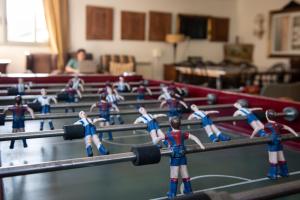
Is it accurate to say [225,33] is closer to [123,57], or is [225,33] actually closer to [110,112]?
[123,57]

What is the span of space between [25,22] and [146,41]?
2.93 metres

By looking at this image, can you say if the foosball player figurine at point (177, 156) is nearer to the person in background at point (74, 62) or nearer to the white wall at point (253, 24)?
the person in background at point (74, 62)

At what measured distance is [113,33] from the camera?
8.39 metres

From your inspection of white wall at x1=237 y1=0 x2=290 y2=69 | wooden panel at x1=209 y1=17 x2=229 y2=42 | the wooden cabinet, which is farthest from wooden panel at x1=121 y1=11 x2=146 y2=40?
white wall at x1=237 y1=0 x2=290 y2=69

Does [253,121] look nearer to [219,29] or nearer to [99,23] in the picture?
[99,23]

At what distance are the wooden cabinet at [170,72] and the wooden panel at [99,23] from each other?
166cm

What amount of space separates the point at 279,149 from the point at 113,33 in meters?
7.32

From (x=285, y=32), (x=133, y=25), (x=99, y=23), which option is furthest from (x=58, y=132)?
(x=285, y=32)

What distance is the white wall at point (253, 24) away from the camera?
9.20 metres

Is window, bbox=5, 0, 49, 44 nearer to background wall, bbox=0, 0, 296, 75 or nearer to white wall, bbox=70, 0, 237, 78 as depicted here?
background wall, bbox=0, 0, 296, 75

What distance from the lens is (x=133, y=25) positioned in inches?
338

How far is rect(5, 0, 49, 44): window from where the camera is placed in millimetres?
7332

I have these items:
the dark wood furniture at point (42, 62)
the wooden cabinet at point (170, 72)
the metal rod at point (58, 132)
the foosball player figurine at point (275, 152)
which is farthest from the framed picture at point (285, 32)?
the foosball player figurine at point (275, 152)

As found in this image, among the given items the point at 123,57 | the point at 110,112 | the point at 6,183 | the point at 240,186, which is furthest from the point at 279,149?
the point at 123,57
